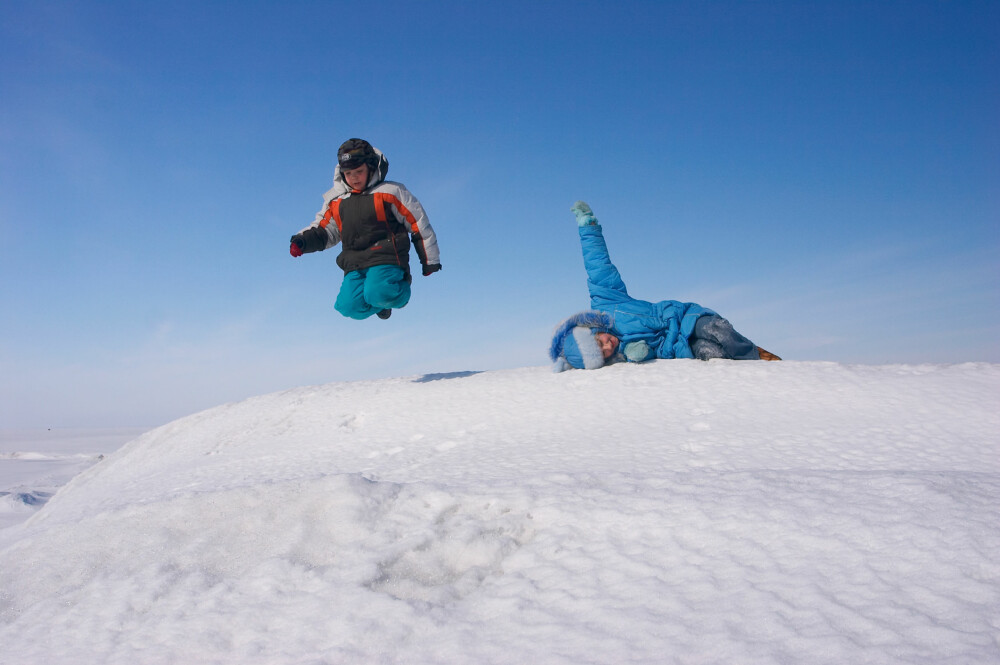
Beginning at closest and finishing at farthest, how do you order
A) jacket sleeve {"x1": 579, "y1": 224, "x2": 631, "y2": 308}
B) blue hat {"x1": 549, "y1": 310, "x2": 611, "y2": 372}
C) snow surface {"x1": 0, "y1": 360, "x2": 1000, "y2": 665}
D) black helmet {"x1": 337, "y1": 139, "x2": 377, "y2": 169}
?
snow surface {"x1": 0, "y1": 360, "x2": 1000, "y2": 665} → blue hat {"x1": 549, "y1": 310, "x2": 611, "y2": 372} → black helmet {"x1": 337, "y1": 139, "x2": 377, "y2": 169} → jacket sleeve {"x1": 579, "y1": 224, "x2": 631, "y2": 308}

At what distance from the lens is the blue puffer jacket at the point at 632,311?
4.62 meters

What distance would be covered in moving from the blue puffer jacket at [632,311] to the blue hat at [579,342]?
16 cm

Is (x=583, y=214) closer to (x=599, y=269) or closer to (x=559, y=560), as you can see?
(x=599, y=269)

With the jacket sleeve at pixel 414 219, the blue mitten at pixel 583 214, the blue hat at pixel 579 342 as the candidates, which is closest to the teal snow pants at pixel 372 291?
the jacket sleeve at pixel 414 219

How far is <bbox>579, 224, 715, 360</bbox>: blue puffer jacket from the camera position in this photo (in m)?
4.62

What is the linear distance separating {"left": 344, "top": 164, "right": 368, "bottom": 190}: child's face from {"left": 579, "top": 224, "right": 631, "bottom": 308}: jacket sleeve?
1854 millimetres

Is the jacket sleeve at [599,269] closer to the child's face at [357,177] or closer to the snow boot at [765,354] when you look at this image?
the snow boot at [765,354]

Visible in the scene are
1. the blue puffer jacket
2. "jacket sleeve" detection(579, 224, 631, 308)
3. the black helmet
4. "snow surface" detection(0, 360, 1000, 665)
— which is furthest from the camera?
"jacket sleeve" detection(579, 224, 631, 308)

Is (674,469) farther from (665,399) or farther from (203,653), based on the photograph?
→ (203,653)

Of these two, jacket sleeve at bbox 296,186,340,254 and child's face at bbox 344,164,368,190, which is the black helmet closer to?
child's face at bbox 344,164,368,190

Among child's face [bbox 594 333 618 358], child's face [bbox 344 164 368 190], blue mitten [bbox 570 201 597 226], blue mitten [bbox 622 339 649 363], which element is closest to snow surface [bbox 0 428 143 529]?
child's face [bbox 344 164 368 190]

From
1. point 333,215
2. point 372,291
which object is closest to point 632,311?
point 372,291

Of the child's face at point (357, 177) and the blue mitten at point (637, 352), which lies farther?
the child's face at point (357, 177)

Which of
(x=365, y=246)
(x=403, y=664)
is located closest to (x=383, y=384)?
(x=365, y=246)
